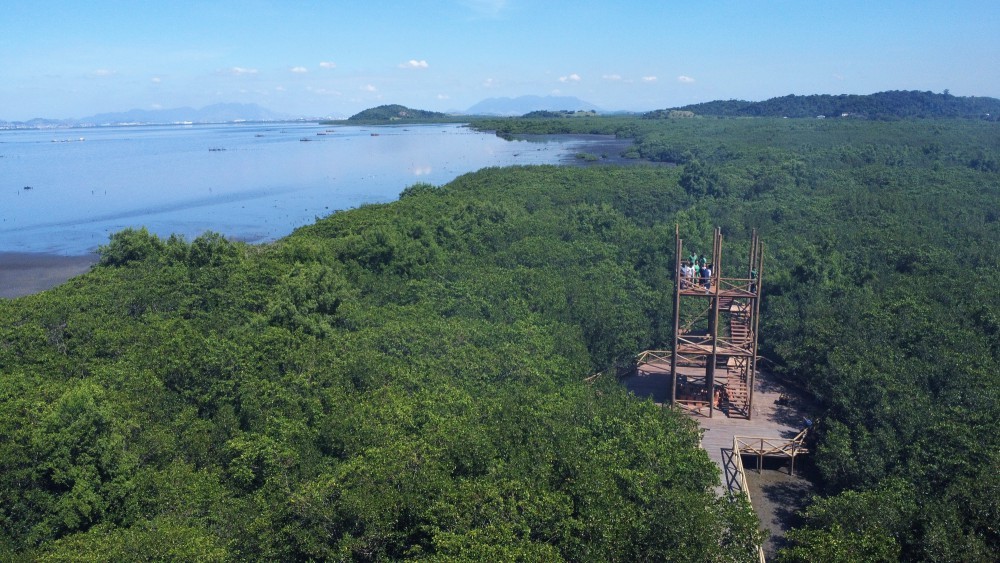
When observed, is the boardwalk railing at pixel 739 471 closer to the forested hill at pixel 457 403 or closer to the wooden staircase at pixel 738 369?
the forested hill at pixel 457 403

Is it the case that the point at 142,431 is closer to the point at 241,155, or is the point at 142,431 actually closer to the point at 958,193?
the point at 958,193

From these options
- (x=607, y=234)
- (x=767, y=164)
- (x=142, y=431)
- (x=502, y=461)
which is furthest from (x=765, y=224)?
(x=142, y=431)

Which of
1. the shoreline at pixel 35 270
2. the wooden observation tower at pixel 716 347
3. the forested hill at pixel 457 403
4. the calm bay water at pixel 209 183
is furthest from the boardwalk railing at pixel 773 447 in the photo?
the calm bay water at pixel 209 183

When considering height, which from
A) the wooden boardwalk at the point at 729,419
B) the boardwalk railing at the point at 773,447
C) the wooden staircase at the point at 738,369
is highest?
the wooden staircase at the point at 738,369

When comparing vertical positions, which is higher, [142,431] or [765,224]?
[765,224]

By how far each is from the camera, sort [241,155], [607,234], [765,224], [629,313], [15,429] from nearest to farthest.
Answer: [15,429], [629,313], [607,234], [765,224], [241,155]

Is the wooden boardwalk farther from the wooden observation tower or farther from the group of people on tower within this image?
the group of people on tower

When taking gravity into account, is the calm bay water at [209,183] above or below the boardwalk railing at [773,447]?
above

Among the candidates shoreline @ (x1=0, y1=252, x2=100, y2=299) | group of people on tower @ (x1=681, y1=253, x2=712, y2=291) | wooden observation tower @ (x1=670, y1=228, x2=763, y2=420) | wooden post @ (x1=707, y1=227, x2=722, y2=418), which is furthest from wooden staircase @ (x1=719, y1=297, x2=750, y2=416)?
shoreline @ (x1=0, y1=252, x2=100, y2=299)
